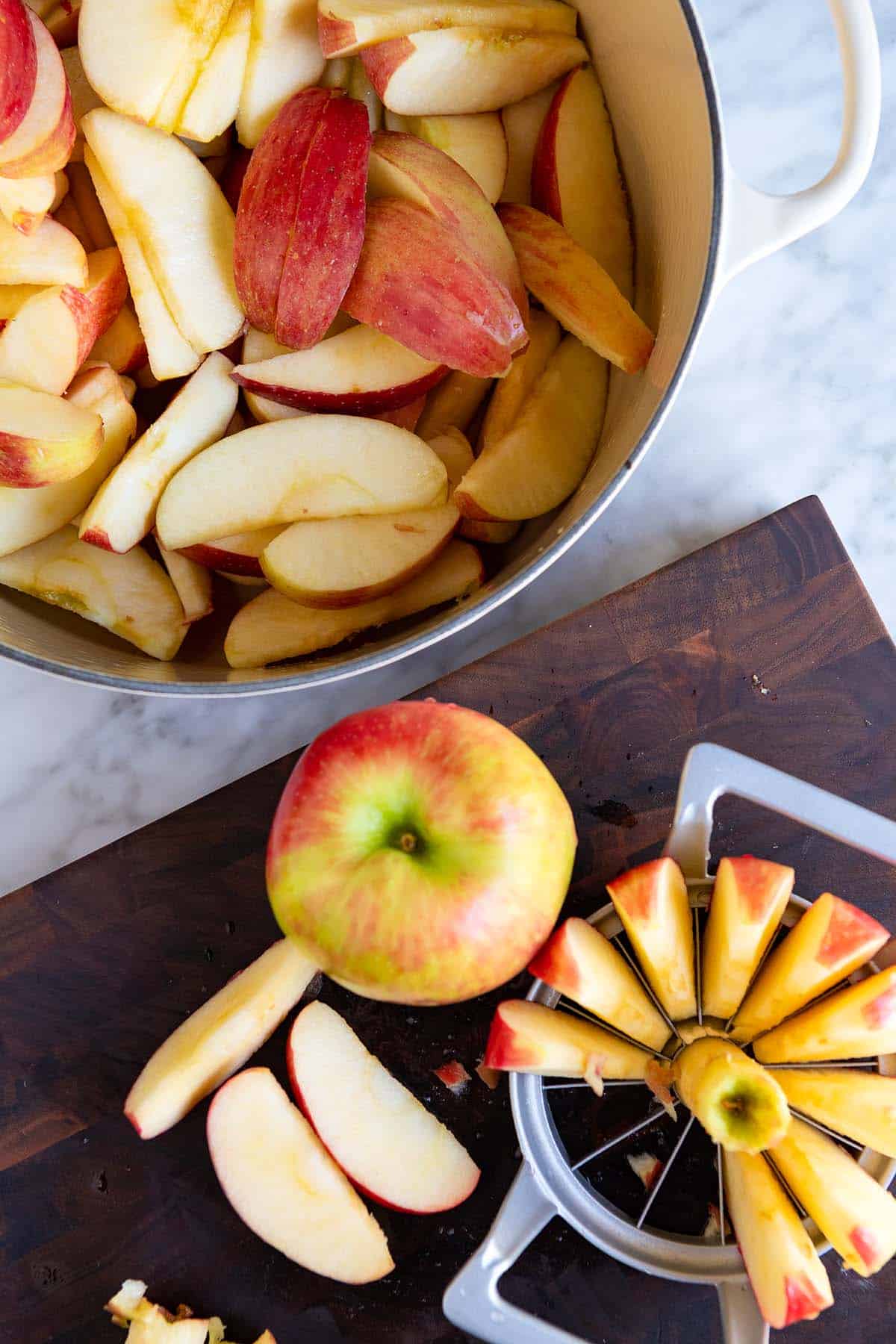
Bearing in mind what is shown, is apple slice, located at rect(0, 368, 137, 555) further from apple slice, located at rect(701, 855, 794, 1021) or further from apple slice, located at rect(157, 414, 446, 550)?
apple slice, located at rect(701, 855, 794, 1021)

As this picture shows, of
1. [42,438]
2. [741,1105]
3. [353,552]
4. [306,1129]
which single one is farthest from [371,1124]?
[42,438]

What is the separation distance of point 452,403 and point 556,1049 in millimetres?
411

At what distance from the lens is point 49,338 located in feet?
2.18

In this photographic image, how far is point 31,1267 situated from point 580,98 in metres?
0.85

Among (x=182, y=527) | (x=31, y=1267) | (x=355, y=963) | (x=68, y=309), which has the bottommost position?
(x=31, y=1267)

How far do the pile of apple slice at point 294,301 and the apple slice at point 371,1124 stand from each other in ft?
0.85

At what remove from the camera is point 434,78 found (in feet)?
2.18

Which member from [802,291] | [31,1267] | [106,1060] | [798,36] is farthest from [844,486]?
[31,1267]

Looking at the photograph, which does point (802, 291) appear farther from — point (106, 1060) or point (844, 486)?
point (106, 1060)

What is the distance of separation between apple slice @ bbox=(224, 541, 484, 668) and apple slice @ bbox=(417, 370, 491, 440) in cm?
8

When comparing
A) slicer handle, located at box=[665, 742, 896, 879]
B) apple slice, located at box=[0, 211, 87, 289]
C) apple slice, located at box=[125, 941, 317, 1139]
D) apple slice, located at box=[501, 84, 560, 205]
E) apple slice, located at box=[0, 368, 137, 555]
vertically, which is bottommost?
apple slice, located at box=[125, 941, 317, 1139]

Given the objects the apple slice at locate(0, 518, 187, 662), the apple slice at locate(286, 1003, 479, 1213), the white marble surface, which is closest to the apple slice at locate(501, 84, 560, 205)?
the white marble surface

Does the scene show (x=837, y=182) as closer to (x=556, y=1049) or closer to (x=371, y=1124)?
(x=556, y=1049)

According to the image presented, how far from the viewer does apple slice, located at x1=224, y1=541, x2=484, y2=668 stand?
71 centimetres
